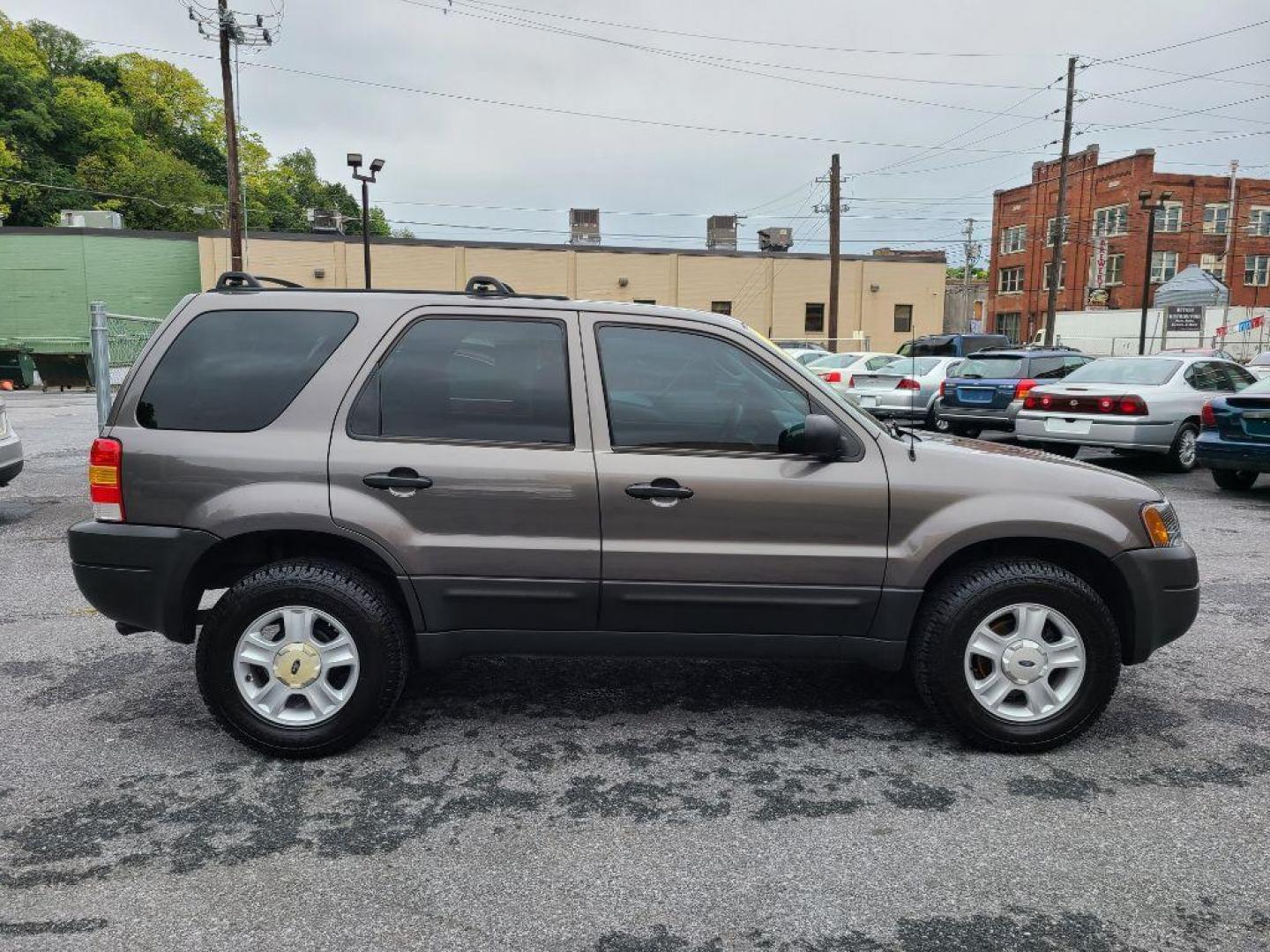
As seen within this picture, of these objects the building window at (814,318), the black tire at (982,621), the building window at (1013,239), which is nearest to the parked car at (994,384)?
the black tire at (982,621)

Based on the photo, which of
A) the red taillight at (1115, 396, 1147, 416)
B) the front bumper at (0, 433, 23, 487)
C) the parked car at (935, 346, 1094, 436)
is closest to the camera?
the front bumper at (0, 433, 23, 487)

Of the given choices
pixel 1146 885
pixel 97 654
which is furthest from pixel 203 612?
pixel 1146 885

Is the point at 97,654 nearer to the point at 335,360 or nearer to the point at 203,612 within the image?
the point at 203,612

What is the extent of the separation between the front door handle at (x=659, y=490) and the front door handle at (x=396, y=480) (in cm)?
79

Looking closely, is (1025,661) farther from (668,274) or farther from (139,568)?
(668,274)

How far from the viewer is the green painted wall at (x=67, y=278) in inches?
1522

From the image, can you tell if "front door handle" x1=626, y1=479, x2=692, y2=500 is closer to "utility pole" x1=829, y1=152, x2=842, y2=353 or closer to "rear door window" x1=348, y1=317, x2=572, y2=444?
"rear door window" x1=348, y1=317, x2=572, y2=444

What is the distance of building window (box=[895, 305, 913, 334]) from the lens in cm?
4617

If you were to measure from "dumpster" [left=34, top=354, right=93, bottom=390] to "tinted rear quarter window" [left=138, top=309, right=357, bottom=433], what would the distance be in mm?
29577

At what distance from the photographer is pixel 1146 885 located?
107 inches

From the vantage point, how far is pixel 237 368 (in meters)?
3.58

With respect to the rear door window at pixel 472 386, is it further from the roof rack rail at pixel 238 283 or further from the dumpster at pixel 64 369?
the dumpster at pixel 64 369

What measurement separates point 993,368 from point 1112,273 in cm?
4255

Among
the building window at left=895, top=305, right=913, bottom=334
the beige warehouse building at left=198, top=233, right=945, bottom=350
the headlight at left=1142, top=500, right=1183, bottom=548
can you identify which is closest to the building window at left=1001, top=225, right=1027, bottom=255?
the beige warehouse building at left=198, top=233, right=945, bottom=350
